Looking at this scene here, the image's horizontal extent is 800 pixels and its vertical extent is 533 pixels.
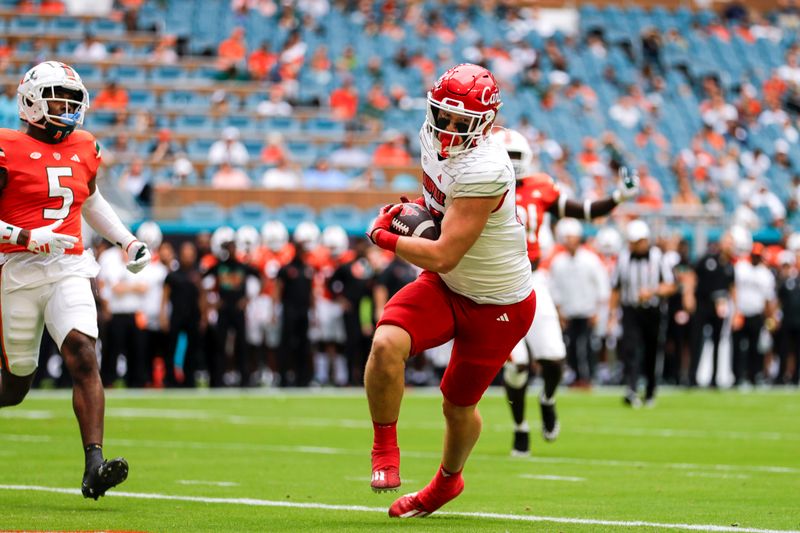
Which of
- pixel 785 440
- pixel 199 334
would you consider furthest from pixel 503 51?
pixel 785 440

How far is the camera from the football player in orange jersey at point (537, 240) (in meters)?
9.30

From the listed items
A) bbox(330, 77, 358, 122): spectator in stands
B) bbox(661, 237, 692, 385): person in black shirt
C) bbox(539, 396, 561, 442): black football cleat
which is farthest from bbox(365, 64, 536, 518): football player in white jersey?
bbox(330, 77, 358, 122): spectator in stands

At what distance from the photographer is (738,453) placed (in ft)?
32.7

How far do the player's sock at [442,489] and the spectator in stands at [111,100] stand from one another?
17376 millimetres

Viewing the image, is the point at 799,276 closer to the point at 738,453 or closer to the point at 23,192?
the point at 738,453

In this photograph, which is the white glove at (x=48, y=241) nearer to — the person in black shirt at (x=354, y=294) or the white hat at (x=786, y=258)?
the person in black shirt at (x=354, y=294)

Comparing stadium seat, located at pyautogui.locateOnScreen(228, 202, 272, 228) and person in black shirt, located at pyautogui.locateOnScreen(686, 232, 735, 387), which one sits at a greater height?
stadium seat, located at pyautogui.locateOnScreen(228, 202, 272, 228)

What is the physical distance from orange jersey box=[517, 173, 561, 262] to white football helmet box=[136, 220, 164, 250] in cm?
953

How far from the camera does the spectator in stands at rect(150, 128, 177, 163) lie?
2134cm

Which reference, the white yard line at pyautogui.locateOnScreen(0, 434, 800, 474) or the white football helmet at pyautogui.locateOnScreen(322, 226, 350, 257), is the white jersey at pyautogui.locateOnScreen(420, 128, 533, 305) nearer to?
the white yard line at pyautogui.locateOnScreen(0, 434, 800, 474)

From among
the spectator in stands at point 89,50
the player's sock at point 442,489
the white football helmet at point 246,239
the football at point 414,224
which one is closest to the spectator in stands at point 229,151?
the white football helmet at point 246,239

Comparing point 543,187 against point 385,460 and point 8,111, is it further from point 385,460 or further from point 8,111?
point 8,111

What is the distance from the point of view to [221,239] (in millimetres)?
18641

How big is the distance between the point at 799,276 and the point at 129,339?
975 cm
